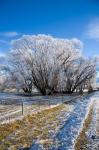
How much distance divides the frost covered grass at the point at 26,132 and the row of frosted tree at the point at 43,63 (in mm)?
38332

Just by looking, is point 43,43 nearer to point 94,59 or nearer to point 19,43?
point 19,43

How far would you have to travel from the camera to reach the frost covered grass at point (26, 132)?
12062 millimetres

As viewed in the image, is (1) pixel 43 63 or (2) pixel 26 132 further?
(1) pixel 43 63

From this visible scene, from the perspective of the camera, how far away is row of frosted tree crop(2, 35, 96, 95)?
186ft

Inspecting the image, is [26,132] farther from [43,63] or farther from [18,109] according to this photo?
[43,63]

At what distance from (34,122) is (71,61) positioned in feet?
148

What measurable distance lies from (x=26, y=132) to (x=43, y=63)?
139ft

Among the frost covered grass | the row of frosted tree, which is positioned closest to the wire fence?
the frost covered grass

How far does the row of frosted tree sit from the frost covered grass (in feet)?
126

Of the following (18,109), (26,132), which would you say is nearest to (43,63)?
(18,109)

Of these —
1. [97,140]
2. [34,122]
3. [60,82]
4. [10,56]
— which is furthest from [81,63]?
[97,140]

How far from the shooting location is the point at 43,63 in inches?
2219

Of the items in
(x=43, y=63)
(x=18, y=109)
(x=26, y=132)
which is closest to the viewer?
(x=26, y=132)

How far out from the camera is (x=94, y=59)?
68.6 metres
